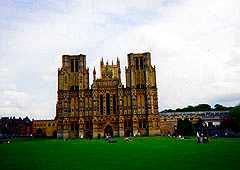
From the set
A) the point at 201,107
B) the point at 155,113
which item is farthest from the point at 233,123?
the point at 201,107

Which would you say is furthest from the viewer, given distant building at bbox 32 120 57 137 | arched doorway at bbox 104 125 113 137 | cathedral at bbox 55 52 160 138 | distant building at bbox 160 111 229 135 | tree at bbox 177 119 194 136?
distant building at bbox 32 120 57 137

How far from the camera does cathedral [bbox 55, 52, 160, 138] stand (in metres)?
97.9

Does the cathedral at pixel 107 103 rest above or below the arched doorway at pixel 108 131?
above

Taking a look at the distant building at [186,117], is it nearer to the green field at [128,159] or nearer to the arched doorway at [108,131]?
the arched doorway at [108,131]

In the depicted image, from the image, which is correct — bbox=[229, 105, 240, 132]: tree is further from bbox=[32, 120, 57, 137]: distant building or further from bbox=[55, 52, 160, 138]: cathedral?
bbox=[32, 120, 57, 137]: distant building

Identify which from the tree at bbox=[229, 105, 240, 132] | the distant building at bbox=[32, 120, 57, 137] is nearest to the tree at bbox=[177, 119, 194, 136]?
the tree at bbox=[229, 105, 240, 132]

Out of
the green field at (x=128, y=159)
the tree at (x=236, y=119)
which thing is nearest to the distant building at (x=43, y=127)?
the tree at (x=236, y=119)

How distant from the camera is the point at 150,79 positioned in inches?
3957

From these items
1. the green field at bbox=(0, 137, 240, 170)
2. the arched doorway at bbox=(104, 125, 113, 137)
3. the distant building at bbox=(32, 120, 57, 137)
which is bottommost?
the green field at bbox=(0, 137, 240, 170)

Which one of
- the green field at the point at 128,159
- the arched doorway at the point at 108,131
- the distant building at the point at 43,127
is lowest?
the green field at the point at 128,159

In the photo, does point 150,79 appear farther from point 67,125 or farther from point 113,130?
point 67,125

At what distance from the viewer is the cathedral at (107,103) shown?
97.9 metres

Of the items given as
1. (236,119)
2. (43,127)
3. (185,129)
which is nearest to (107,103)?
(185,129)

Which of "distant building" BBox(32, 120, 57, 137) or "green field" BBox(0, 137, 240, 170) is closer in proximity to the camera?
"green field" BBox(0, 137, 240, 170)
